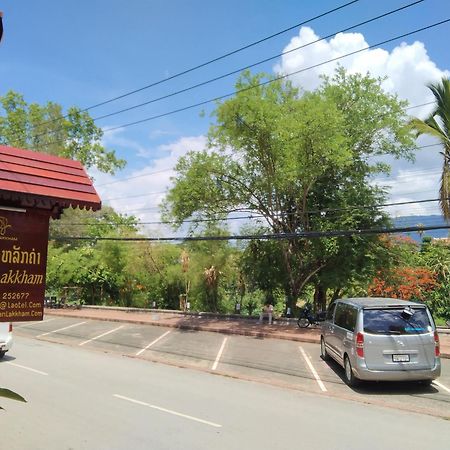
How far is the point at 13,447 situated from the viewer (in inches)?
257

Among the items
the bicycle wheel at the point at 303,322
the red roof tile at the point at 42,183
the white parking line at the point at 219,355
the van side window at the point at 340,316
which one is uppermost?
the red roof tile at the point at 42,183

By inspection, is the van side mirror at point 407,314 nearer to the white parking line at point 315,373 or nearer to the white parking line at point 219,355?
the white parking line at point 315,373

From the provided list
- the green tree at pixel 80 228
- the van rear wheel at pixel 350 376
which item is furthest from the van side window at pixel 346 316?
the green tree at pixel 80 228

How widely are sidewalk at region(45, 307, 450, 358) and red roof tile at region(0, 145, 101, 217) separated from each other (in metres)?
12.7

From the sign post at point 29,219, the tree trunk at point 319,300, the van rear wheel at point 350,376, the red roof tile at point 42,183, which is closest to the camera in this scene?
the red roof tile at point 42,183

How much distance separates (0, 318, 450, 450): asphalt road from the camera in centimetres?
714

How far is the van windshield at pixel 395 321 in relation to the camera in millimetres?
10484

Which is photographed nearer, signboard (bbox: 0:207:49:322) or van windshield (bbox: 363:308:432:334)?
signboard (bbox: 0:207:49:322)

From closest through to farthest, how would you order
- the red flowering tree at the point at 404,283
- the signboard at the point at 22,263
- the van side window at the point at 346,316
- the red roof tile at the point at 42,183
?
the red roof tile at the point at 42,183
the signboard at the point at 22,263
the van side window at the point at 346,316
the red flowering tree at the point at 404,283

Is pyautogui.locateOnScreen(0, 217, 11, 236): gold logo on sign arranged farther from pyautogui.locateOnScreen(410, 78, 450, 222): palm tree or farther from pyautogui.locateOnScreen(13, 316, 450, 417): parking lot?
pyautogui.locateOnScreen(410, 78, 450, 222): palm tree

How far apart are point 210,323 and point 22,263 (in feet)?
59.4

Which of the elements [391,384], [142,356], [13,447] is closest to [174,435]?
[13,447]

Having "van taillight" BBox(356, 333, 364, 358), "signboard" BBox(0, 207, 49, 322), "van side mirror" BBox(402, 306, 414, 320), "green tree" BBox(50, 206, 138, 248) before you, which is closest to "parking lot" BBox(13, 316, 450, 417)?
"van taillight" BBox(356, 333, 364, 358)

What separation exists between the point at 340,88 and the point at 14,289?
19803 millimetres
